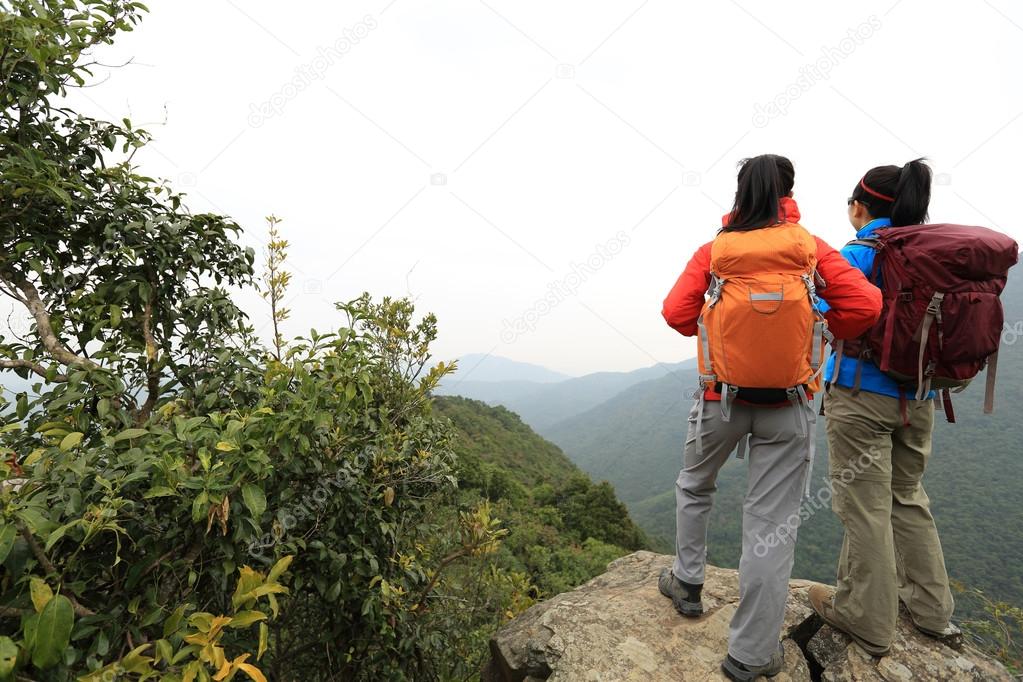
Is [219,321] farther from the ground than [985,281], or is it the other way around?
[219,321]

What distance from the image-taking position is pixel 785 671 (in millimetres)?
2691

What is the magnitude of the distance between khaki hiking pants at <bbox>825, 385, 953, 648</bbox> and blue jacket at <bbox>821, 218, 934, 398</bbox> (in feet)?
0.18

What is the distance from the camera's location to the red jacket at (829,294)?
2354 millimetres

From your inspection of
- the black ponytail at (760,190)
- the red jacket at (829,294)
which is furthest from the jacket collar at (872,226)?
the black ponytail at (760,190)

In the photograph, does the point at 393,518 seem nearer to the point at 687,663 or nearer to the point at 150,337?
the point at 150,337

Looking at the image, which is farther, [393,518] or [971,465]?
[971,465]

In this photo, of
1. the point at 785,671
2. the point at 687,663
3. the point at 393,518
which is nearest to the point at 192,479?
the point at 393,518

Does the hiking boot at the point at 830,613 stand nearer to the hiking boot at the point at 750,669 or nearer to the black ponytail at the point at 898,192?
the hiking boot at the point at 750,669

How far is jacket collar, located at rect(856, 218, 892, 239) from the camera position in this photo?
283 cm

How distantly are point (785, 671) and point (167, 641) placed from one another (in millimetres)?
3010

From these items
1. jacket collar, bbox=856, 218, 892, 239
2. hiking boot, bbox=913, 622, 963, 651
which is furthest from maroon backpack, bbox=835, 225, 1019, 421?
hiking boot, bbox=913, 622, 963, 651

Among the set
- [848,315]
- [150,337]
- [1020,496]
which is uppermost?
[150,337]

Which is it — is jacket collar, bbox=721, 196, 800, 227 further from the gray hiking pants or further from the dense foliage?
the dense foliage

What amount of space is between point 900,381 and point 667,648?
2020mm
